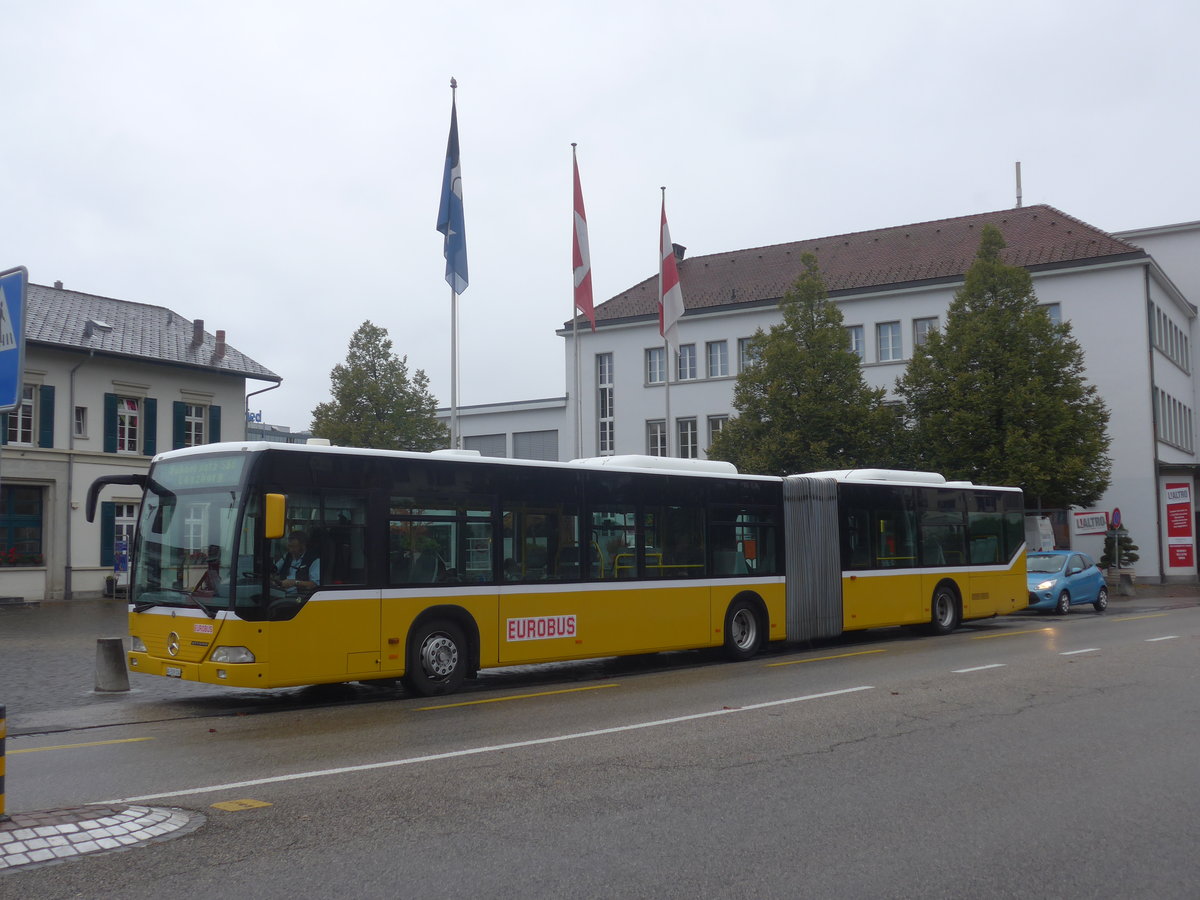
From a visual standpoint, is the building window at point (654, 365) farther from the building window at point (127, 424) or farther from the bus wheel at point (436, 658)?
the bus wheel at point (436, 658)

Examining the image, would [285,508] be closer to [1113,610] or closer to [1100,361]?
[1113,610]

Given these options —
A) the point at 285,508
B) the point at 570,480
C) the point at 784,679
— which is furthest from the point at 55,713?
the point at 784,679

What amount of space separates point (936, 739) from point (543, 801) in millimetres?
3821

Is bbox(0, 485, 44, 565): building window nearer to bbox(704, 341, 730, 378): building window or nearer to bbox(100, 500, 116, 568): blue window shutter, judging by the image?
bbox(100, 500, 116, 568): blue window shutter

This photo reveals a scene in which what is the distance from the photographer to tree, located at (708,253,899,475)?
3975 centimetres

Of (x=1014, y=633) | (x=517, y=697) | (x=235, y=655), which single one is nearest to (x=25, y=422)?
(x=235, y=655)

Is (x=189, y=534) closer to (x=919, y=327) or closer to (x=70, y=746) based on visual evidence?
(x=70, y=746)

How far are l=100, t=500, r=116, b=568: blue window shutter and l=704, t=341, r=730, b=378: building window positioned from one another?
29.1m

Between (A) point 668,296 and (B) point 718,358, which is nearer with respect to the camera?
(A) point 668,296

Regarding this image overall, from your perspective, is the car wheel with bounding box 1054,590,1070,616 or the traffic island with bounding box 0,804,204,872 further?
the car wheel with bounding box 1054,590,1070,616

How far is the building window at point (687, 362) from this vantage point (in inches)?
2253

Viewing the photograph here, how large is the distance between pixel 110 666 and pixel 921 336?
43272 millimetres

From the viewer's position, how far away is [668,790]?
7.61 meters

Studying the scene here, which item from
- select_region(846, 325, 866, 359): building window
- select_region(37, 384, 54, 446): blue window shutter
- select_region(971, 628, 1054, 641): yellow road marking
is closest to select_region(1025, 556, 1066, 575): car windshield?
select_region(971, 628, 1054, 641): yellow road marking
